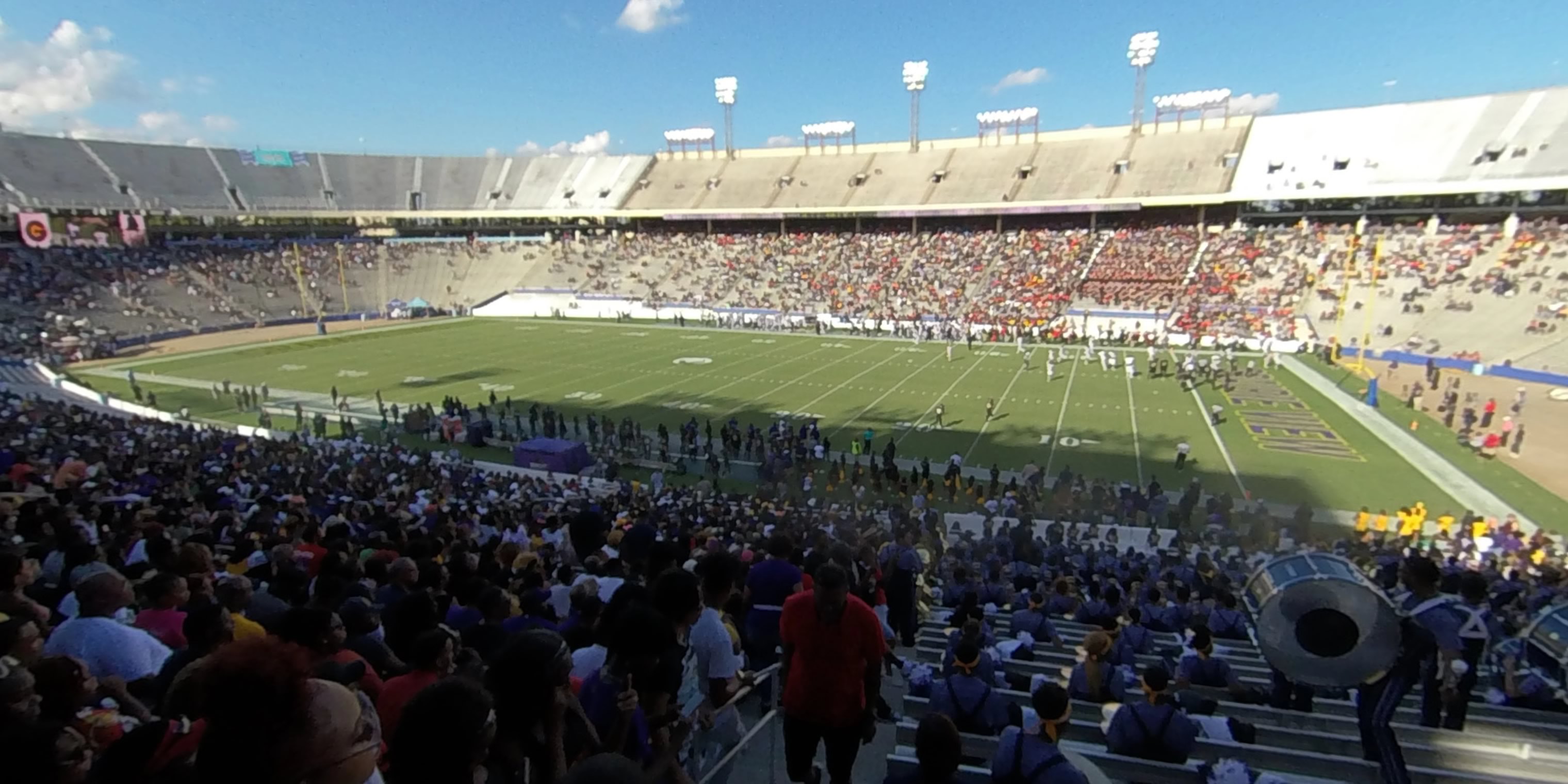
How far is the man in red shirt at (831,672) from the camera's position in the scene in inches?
163

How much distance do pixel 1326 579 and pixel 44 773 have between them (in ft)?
17.7

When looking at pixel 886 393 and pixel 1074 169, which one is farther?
pixel 1074 169

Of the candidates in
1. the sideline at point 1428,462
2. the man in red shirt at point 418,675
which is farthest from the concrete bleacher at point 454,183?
the man in red shirt at point 418,675

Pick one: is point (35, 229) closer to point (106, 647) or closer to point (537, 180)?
point (537, 180)

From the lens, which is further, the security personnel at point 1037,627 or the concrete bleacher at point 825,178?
the concrete bleacher at point 825,178

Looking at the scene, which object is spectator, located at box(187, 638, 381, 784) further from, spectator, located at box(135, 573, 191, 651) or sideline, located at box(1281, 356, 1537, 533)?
sideline, located at box(1281, 356, 1537, 533)

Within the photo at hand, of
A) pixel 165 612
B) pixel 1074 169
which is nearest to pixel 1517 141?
pixel 1074 169

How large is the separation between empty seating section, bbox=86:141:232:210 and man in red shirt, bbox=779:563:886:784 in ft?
265

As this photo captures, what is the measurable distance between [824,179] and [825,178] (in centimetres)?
20

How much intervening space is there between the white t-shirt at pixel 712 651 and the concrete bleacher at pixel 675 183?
235 ft

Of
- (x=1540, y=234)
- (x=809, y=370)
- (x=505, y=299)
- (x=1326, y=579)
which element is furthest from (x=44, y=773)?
(x=505, y=299)

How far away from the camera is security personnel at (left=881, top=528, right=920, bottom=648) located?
7.34 m

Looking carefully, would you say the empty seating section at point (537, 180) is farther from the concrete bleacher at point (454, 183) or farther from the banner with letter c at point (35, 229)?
the banner with letter c at point (35, 229)

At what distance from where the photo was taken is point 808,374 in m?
36.0
